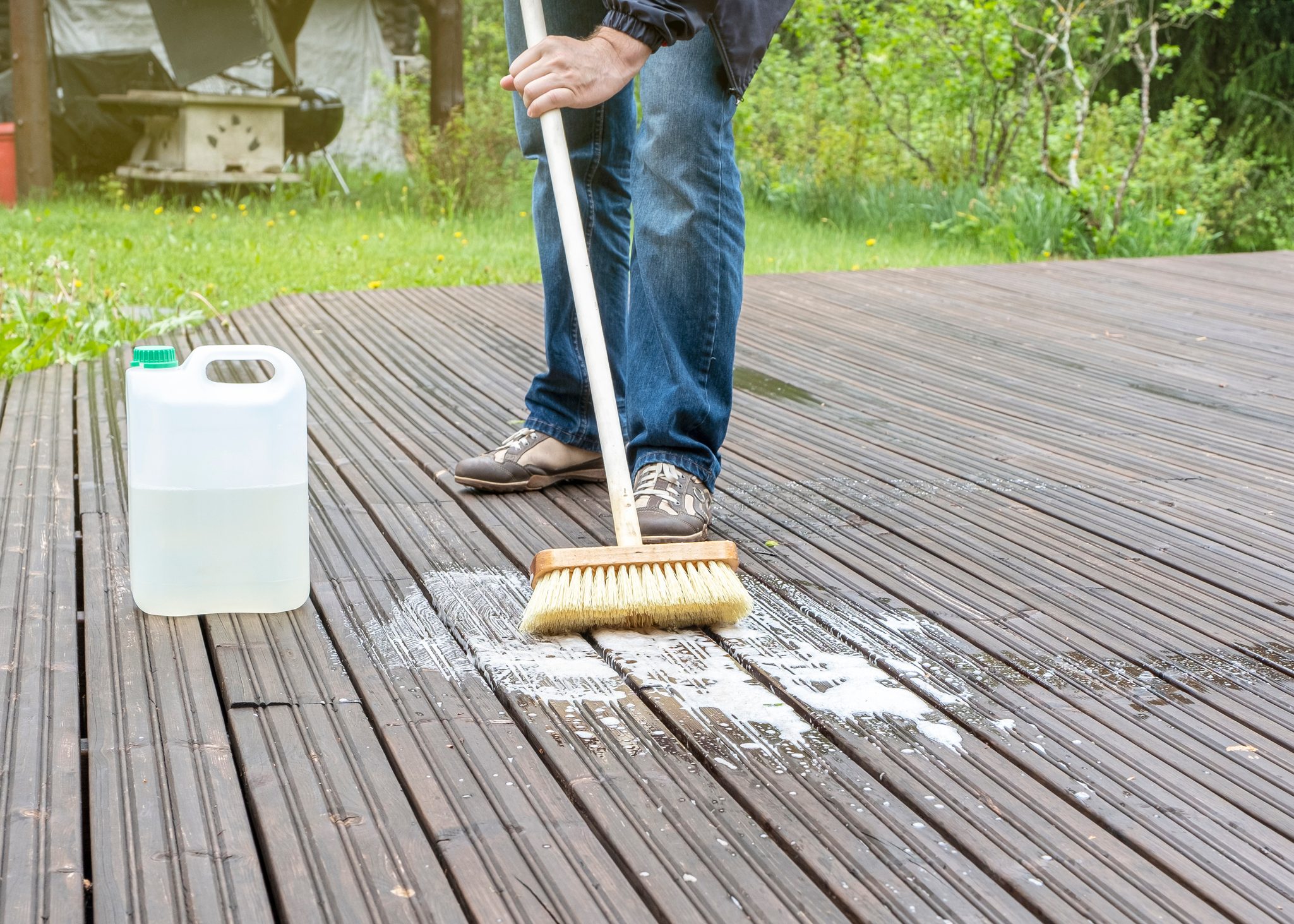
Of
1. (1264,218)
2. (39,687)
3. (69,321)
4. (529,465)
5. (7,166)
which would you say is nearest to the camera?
(39,687)

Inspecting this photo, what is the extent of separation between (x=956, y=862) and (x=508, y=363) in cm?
244

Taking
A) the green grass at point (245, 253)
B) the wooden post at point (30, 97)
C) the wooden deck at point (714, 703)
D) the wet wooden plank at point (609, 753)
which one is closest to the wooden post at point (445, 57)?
the green grass at point (245, 253)

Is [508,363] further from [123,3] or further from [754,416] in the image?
[123,3]

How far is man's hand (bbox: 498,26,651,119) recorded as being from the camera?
1.78m

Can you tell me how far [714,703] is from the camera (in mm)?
1416

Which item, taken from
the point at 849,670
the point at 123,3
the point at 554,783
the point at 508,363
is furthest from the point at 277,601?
the point at 123,3

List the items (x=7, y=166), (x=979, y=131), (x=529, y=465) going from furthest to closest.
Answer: (x=979, y=131) < (x=7, y=166) < (x=529, y=465)

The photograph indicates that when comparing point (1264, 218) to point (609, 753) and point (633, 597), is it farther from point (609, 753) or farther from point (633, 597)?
point (609, 753)

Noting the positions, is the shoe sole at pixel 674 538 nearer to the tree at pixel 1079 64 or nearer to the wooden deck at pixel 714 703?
the wooden deck at pixel 714 703

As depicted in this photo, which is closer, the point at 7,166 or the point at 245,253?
the point at 245,253

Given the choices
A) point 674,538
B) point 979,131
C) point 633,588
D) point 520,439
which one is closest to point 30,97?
point 979,131

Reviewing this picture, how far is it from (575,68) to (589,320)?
349 millimetres

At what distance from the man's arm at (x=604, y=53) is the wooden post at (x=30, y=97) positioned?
694cm

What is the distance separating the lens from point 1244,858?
1.12 m
